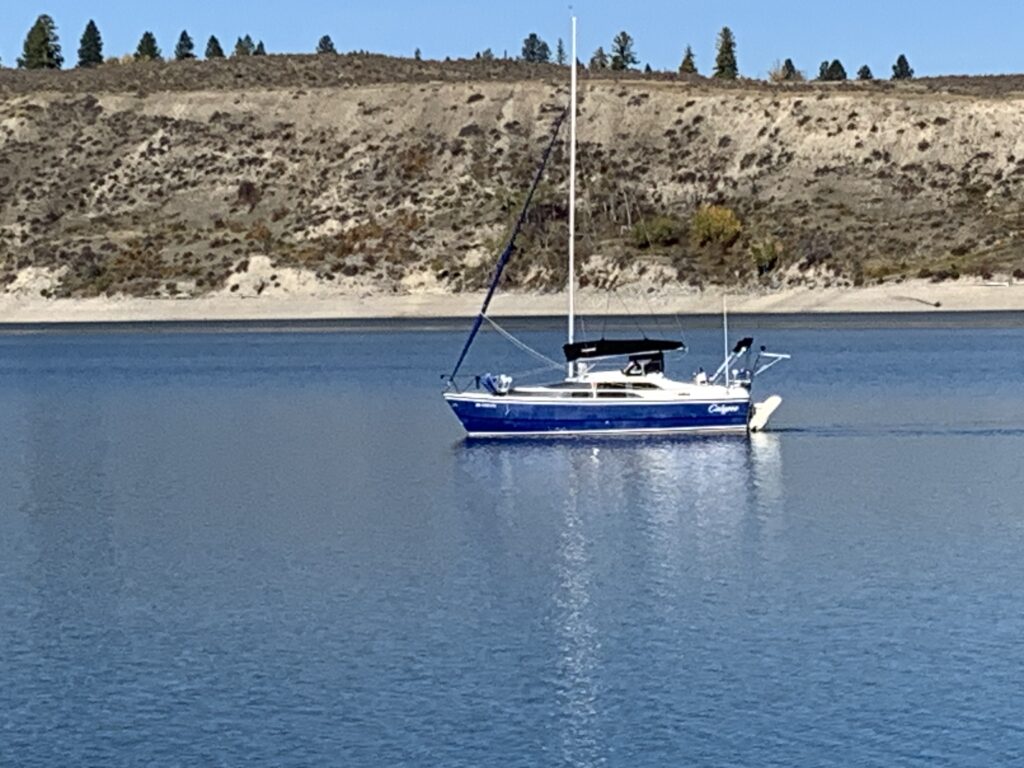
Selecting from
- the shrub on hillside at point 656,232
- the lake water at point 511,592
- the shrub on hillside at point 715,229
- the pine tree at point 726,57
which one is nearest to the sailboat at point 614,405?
the lake water at point 511,592

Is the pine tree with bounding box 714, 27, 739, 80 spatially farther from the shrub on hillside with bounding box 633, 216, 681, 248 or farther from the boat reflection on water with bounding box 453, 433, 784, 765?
the boat reflection on water with bounding box 453, 433, 784, 765

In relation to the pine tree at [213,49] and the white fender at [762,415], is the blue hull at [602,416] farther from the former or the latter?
the pine tree at [213,49]

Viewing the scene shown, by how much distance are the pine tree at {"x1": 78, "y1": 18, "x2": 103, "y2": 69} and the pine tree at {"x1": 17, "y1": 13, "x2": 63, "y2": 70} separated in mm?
6941

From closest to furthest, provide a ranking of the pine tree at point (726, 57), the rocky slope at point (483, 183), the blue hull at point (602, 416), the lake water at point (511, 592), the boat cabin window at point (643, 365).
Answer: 1. the lake water at point (511, 592)
2. the blue hull at point (602, 416)
3. the boat cabin window at point (643, 365)
4. the rocky slope at point (483, 183)
5. the pine tree at point (726, 57)

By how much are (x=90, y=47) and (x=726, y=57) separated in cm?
5458

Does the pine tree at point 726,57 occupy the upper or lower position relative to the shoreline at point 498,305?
upper

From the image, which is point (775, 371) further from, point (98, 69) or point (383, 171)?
point (98, 69)

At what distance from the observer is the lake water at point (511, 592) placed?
73.8 ft

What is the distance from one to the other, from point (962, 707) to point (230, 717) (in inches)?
322

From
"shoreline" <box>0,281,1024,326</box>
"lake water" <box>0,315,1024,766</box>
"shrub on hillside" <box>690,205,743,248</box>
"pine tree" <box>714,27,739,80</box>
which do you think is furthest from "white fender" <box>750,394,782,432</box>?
"pine tree" <box>714,27,739,80</box>

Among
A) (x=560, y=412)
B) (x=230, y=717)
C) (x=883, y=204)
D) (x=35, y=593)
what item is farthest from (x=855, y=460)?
(x=883, y=204)

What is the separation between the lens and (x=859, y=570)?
31.1 metres

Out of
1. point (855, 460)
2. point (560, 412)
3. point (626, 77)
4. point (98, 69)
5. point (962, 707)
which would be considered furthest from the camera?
point (98, 69)

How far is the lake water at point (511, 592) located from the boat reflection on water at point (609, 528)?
0.32 feet
